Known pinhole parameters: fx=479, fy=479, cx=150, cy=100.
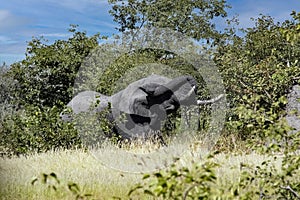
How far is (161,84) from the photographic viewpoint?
26.2ft

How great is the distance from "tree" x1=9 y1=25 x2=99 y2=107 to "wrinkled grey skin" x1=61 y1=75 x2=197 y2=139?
2.33m

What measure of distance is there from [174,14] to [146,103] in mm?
5816

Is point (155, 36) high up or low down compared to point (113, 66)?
up

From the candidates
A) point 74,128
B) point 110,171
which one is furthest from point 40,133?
point 110,171

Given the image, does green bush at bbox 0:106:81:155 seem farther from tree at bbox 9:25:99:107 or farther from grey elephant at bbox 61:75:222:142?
tree at bbox 9:25:99:107

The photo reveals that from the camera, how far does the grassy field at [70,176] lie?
14.8ft

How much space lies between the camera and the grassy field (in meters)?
4.52

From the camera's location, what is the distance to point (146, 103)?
7.93 m

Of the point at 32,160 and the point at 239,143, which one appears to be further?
the point at 239,143

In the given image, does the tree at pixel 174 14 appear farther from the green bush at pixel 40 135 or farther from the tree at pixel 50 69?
the green bush at pixel 40 135

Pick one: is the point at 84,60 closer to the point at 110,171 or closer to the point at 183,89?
the point at 183,89

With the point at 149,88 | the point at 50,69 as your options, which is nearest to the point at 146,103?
the point at 149,88

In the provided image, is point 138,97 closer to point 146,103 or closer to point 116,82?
point 146,103

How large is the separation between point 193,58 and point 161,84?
210 cm
